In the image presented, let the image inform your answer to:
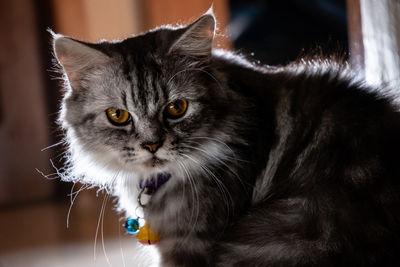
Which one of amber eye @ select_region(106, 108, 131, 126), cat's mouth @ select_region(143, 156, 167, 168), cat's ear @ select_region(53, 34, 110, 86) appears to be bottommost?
cat's mouth @ select_region(143, 156, 167, 168)

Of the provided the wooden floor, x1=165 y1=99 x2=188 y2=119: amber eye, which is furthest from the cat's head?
the wooden floor

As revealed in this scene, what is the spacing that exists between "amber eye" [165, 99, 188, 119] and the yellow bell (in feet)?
1.05

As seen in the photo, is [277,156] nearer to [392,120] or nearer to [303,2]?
[392,120]

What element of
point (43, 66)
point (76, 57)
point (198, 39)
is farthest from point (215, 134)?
point (43, 66)

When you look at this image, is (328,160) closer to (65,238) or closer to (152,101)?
(152,101)

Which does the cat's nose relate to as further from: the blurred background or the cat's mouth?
the blurred background

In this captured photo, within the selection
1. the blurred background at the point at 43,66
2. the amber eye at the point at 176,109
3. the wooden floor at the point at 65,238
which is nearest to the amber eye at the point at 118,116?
the amber eye at the point at 176,109

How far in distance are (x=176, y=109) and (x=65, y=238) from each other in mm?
1276

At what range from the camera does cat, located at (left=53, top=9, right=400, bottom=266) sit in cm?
119

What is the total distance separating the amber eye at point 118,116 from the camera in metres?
1.36

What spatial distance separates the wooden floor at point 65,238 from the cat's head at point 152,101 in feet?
1.03

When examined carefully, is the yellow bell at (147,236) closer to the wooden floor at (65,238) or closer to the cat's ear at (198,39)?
the wooden floor at (65,238)

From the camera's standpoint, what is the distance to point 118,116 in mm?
1368

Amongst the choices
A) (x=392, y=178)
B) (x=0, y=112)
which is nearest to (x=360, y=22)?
(x=392, y=178)
